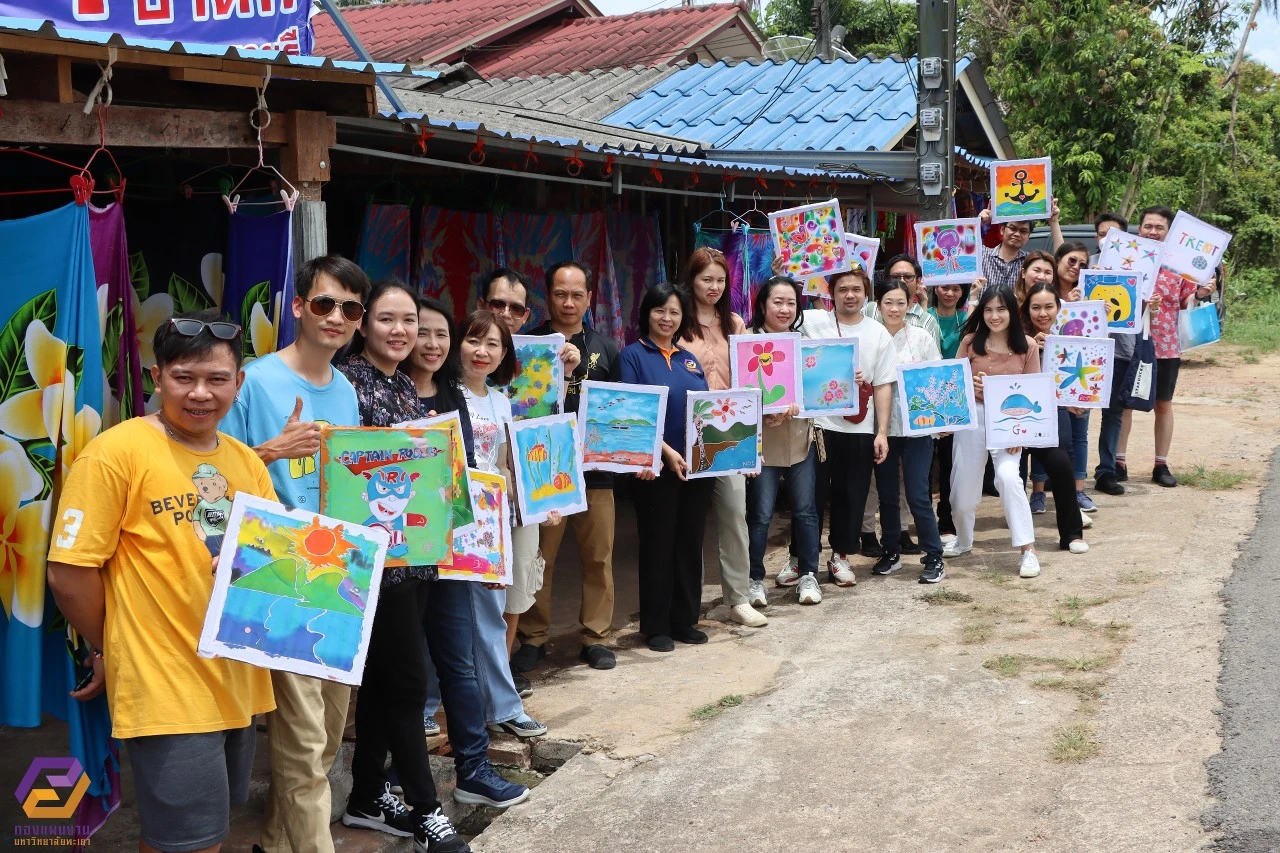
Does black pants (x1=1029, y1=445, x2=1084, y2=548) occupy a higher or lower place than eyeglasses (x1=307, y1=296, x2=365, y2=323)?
lower

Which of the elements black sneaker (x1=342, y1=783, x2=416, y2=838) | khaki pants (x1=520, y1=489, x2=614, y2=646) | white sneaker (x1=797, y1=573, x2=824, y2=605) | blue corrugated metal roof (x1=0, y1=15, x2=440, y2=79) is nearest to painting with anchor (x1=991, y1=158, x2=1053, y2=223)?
white sneaker (x1=797, y1=573, x2=824, y2=605)

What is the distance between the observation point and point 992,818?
447 centimetres

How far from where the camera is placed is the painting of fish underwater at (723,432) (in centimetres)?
661

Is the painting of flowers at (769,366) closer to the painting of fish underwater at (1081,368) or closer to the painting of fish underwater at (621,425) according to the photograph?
the painting of fish underwater at (621,425)

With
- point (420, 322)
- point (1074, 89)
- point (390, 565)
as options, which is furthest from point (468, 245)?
point (1074, 89)

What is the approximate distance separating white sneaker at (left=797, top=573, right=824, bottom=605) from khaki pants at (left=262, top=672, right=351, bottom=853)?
397 centimetres

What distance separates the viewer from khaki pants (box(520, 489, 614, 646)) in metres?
6.29

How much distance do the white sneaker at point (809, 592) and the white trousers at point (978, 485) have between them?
1422 millimetres

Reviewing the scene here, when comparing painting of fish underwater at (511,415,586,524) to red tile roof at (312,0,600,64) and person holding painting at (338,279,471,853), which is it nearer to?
person holding painting at (338,279,471,853)

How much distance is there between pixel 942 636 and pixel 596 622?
1.88 meters

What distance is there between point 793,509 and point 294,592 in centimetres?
445

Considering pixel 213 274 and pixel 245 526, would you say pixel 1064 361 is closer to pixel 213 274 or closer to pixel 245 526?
pixel 213 274

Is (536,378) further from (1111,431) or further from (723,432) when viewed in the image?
(1111,431)

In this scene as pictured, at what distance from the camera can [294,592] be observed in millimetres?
3502
